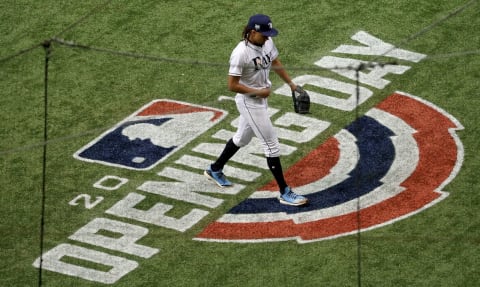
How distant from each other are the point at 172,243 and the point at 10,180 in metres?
2.32

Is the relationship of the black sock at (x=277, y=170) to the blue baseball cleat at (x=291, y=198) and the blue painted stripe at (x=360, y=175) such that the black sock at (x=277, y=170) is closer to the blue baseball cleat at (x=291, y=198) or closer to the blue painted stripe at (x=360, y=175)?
the blue baseball cleat at (x=291, y=198)

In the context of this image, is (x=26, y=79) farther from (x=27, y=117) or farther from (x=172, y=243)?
(x=172, y=243)

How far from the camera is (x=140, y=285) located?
12.0 meters

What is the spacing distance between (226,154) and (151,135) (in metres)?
1.44

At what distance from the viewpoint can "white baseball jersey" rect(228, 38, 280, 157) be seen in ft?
42.6

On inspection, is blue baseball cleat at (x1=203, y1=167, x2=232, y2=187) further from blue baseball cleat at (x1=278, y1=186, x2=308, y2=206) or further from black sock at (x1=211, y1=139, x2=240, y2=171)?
blue baseball cleat at (x1=278, y1=186, x2=308, y2=206)

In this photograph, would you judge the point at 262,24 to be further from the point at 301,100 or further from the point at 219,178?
the point at 219,178

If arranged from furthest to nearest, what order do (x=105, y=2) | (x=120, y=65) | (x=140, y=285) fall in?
(x=105, y=2), (x=120, y=65), (x=140, y=285)

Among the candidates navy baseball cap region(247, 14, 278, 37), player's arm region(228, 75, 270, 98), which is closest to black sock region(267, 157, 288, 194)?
player's arm region(228, 75, 270, 98)

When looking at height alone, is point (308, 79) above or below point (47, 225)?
above

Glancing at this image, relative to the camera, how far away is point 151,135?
14.8 meters

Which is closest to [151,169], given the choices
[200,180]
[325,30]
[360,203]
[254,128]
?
[200,180]

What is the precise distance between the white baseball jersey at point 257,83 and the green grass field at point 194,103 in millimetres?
680

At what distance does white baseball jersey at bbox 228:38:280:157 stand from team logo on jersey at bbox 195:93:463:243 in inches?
27.7
